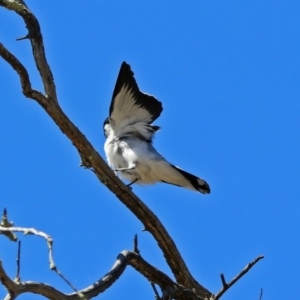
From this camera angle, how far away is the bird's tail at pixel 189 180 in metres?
9.47

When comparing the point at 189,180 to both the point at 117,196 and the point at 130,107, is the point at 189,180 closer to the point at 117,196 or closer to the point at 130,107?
the point at 130,107

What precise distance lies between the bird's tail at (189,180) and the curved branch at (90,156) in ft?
8.20

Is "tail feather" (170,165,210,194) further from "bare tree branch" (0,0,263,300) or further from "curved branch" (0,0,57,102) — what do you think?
"curved branch" (0,0,57,102)

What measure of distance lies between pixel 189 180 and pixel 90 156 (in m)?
3.02

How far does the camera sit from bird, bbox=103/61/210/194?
369 inches

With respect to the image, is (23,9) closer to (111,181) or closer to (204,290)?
(111,181)

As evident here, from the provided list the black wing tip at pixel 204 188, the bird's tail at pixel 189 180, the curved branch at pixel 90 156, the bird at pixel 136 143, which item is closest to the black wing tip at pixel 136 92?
the bird at pixel 136 143

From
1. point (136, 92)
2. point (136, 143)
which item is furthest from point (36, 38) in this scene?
point (136, 143)

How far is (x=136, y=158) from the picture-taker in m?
9.39

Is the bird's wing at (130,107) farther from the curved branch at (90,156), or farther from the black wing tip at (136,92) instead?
the curved branch at (90,156)

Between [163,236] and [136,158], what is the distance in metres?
2.59

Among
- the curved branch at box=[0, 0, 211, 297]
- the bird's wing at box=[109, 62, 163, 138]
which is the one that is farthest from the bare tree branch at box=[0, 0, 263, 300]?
the bird's wing at box=[109, 62, 163, 138]

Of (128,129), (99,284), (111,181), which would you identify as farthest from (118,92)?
(99,284)

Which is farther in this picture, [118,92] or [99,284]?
[118,92]
